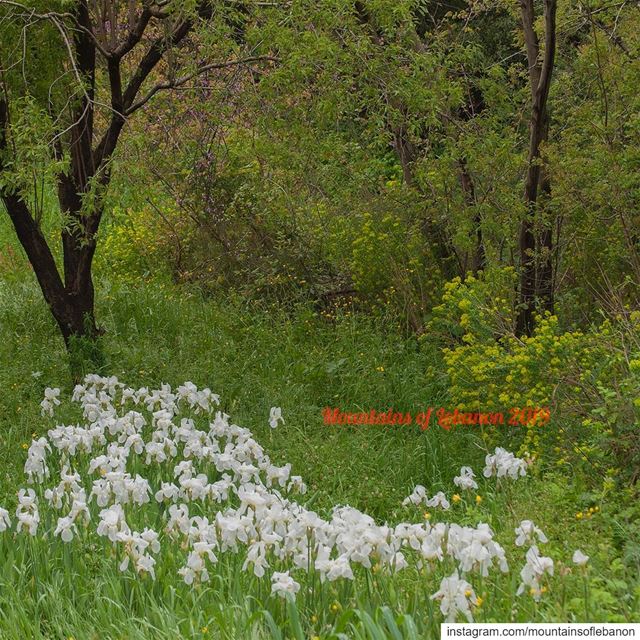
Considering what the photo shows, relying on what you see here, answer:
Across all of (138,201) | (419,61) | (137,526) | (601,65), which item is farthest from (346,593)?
(601,65)

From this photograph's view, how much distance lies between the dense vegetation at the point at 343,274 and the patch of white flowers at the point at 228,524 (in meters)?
0.10

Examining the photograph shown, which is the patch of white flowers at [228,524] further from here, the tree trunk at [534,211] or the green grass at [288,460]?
the tree trunk at [534,211]

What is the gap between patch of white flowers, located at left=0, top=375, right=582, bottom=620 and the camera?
131 inches

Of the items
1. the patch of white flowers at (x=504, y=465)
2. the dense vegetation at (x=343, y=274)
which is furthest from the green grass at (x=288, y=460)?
the patch of white flowers at (x=504, y=465)

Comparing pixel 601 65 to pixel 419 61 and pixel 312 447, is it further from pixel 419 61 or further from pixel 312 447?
pixel 312 447

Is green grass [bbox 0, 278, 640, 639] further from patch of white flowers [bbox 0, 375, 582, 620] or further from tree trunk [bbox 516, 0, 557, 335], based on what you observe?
tree trunk [bbox 516, 0, 557, 335]

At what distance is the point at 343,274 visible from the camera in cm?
952

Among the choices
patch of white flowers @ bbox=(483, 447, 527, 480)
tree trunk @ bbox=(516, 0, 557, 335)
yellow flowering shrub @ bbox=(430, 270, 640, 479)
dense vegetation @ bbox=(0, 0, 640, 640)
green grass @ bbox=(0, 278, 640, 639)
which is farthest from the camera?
tree trunk @ bbox=(516, 0, 557, 335)

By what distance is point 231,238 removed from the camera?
10672mm

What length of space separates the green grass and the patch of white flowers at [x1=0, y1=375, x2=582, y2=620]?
0.34 feet

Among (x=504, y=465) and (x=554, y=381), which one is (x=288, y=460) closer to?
(x=554, y=381)

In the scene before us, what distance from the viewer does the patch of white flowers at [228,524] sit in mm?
3334

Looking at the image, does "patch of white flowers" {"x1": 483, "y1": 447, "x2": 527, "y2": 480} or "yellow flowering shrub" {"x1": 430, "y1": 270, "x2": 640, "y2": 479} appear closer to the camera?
"patch of white flowers" {"x1": 483, "y1": 447, "x2": 527, "y2": 480}

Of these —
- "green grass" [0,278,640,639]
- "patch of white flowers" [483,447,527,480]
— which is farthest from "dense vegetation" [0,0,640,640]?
"patch of white flowers" [483,447,527,480]
